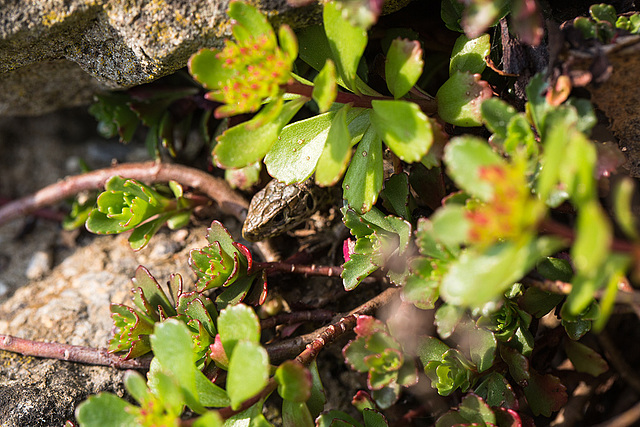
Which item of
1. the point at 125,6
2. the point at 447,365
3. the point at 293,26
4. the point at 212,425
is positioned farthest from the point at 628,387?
the point at 125,6

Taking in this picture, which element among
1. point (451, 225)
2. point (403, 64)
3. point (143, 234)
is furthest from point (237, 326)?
point (403, 64)

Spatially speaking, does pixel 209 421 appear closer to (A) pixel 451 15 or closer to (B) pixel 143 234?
(B) pixel 143 234

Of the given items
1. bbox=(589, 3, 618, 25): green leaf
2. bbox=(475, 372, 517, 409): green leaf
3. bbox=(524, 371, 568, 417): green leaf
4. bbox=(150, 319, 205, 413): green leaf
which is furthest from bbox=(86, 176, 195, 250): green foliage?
bbox=(589, 3, 618, 25): green leaf

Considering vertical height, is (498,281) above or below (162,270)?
above

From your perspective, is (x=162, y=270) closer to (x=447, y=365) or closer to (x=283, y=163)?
(x=283, y=163)

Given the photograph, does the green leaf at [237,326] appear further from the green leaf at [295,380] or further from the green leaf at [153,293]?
the green leaf at [153,293]

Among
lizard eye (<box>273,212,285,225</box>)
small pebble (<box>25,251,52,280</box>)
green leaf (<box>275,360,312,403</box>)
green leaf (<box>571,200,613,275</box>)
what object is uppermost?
green leaf (<box>571,200,613,275</box>)

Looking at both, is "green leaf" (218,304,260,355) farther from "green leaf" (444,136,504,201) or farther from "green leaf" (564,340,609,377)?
"green leaf" (564,340,609,377)
